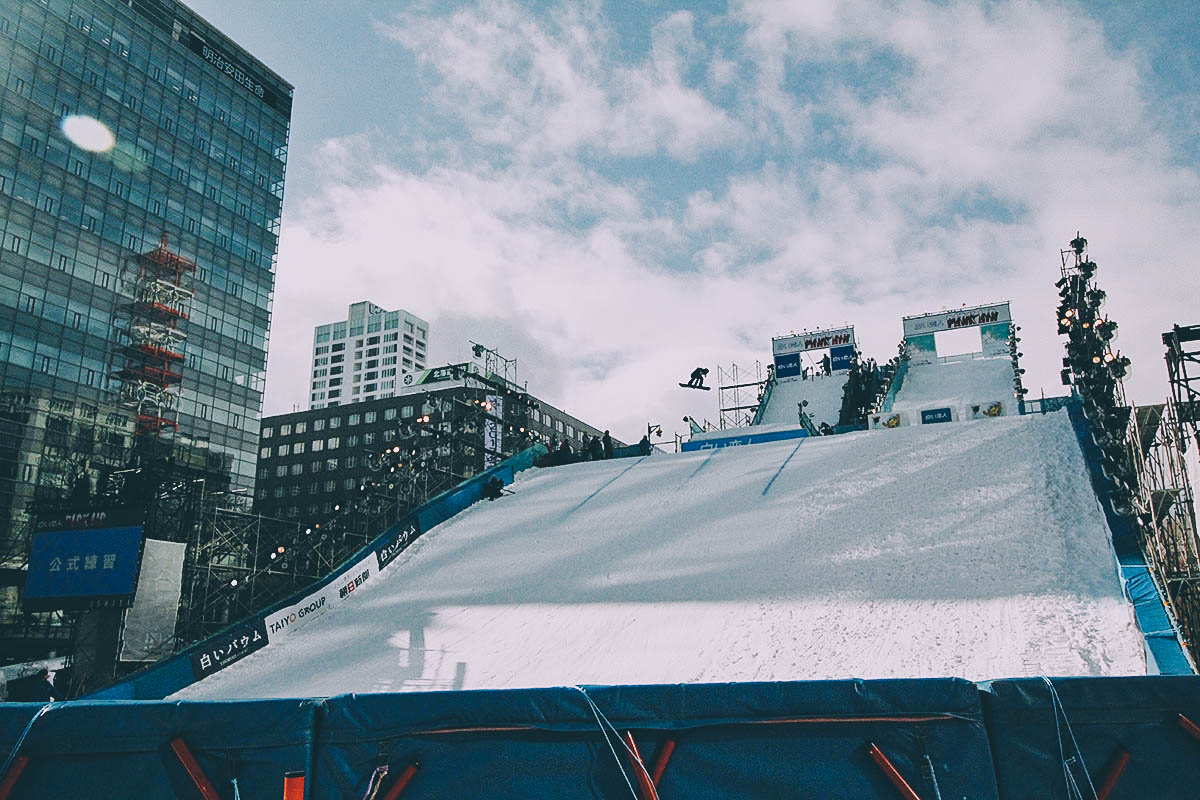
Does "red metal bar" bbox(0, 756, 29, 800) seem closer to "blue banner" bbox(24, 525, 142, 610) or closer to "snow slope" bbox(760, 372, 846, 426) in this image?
"blue banner" bbox(24, 525, 142, 610)

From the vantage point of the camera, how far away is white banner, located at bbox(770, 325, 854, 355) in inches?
2078

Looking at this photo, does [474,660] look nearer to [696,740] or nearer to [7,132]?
[696,740]

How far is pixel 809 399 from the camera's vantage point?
4478cm

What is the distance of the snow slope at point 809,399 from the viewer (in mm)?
42156

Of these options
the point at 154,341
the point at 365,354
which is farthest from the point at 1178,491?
the point at 365,354

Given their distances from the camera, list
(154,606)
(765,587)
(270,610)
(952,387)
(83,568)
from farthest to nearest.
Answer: (952,387) → (154,606) → (83,568) → (270,610) → (765,587)

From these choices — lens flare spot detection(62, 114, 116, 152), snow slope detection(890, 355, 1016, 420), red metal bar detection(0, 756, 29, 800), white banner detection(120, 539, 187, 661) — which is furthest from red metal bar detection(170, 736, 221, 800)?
lens flare spot detection(62, 114, 116, 152)

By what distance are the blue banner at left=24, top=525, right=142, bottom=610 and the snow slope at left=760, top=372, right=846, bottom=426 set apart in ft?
100

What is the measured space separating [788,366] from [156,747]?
154 ft

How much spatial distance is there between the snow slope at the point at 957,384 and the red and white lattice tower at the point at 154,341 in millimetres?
42144

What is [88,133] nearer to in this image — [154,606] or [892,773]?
[154,606]

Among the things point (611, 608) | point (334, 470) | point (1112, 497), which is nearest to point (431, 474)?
point (611, 608)

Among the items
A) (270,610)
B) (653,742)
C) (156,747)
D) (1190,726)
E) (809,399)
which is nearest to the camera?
(1190,726)

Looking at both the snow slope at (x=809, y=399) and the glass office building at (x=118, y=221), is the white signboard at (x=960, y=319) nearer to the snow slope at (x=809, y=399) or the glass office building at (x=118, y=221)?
the snow slope at (x=809, y=399)
